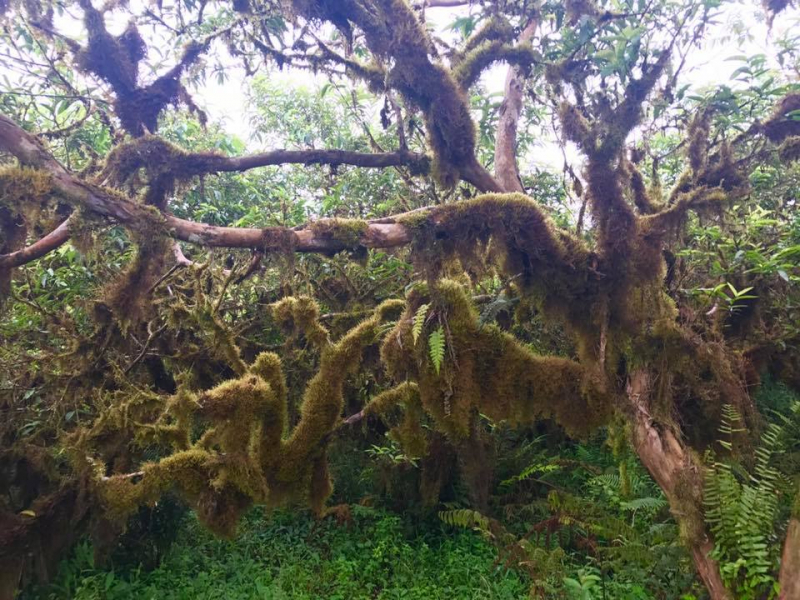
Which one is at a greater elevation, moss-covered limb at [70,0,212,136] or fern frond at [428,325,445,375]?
moss-covered limb at [70,0,212,136]

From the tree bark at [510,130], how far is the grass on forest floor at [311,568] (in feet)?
12.0

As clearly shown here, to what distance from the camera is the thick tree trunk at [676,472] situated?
3092 mm

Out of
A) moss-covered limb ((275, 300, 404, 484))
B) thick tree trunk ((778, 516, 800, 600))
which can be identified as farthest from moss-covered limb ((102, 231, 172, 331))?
thick tree trunk ((778, 516, 800, 600))

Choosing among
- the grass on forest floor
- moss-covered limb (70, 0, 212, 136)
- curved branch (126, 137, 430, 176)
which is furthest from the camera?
the grass on forest floor

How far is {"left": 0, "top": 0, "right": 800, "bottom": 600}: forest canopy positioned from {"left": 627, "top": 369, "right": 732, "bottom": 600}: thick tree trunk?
0.02m

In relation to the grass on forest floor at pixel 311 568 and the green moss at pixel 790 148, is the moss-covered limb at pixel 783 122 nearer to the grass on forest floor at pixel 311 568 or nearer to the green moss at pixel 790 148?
the green moss at pixel 790 148

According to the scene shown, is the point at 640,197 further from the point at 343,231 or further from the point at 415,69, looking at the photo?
the point at 343,231

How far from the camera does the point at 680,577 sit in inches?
147

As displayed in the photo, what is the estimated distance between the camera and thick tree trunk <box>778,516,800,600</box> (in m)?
2.57

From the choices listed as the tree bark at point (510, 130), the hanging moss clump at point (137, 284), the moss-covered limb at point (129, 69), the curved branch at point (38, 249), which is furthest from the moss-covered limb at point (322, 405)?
the moss-covered limb at point (129, 69)

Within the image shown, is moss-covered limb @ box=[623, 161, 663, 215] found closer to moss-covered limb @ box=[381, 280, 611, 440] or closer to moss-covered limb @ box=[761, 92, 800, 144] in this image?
moss-covered limb @ box=[761, 92, 800, 144]

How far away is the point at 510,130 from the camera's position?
5.15m

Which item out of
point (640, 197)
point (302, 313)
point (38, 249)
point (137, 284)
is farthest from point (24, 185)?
point (640, 197)

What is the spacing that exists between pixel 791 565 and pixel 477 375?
1849mm
